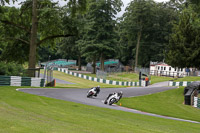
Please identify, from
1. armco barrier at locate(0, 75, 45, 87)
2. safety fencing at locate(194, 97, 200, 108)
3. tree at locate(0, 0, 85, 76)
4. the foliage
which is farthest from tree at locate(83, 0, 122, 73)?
safety fencing at locate(194, 97, 200, 108)

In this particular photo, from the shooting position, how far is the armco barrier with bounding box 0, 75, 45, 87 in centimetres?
2130

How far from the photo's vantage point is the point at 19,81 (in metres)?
22.9

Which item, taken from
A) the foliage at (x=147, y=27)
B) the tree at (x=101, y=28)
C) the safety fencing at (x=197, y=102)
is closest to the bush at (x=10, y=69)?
the safety fencing at (x=197, y=102)

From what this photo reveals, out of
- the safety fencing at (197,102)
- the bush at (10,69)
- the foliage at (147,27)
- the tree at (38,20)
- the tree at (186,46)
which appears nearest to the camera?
the bush at (10,69)

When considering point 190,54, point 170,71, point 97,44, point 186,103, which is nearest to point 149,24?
point 170,71

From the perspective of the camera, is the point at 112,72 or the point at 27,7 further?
the point at 112,72

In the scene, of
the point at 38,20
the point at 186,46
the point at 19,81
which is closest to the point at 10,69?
the point at 19,81

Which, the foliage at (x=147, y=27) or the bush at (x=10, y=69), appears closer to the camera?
the bush at (x=10, y=69)

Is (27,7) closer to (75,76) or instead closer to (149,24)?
(75,76)

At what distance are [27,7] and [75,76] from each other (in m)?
28.0

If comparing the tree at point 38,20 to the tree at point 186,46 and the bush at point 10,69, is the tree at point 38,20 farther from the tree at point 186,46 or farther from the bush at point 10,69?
the tree at point 186,46

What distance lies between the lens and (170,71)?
63.6 m

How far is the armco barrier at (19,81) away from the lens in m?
21.3

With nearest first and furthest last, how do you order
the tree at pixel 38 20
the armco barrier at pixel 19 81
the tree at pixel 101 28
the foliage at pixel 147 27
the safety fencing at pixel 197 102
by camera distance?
the armco barrier at pixel 19 81 → the safety fencing at pixel 197 102 → the tree at pixel 38 20 → the tree at pixel 101 28 → the foliage at pixel 147 27
